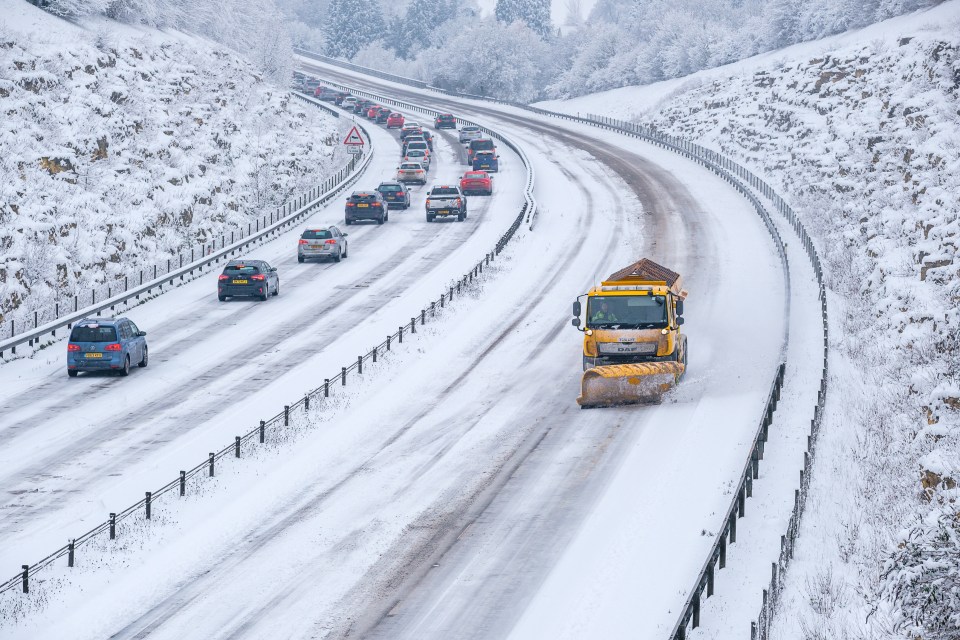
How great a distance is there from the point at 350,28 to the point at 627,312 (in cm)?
15849

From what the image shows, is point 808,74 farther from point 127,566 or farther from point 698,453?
point 127,566

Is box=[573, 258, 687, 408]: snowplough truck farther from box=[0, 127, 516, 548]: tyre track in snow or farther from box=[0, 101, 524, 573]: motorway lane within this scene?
box=[0, 127, 516, 548]: tyre track in snow

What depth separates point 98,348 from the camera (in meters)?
31.5

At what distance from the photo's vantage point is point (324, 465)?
79.9ft

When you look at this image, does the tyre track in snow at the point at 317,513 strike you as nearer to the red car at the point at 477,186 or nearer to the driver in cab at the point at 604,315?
the driver in cab at the point at 604,315

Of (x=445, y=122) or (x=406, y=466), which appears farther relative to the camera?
(x=445, y=122)

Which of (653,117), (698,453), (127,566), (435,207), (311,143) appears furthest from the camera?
(653,117)

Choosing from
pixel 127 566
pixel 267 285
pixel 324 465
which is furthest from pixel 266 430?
pixel 267 285

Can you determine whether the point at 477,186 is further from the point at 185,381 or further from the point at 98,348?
the point at 98,348

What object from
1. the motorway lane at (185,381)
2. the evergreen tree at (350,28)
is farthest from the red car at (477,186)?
the evergreen tree at (350,28)

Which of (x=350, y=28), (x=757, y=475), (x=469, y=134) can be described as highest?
(x=350, y=28)

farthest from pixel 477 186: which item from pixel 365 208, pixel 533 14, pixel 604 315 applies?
pixel 533 14

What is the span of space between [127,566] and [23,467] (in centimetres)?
635

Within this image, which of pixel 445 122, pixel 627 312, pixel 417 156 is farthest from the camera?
pixel 445 122
